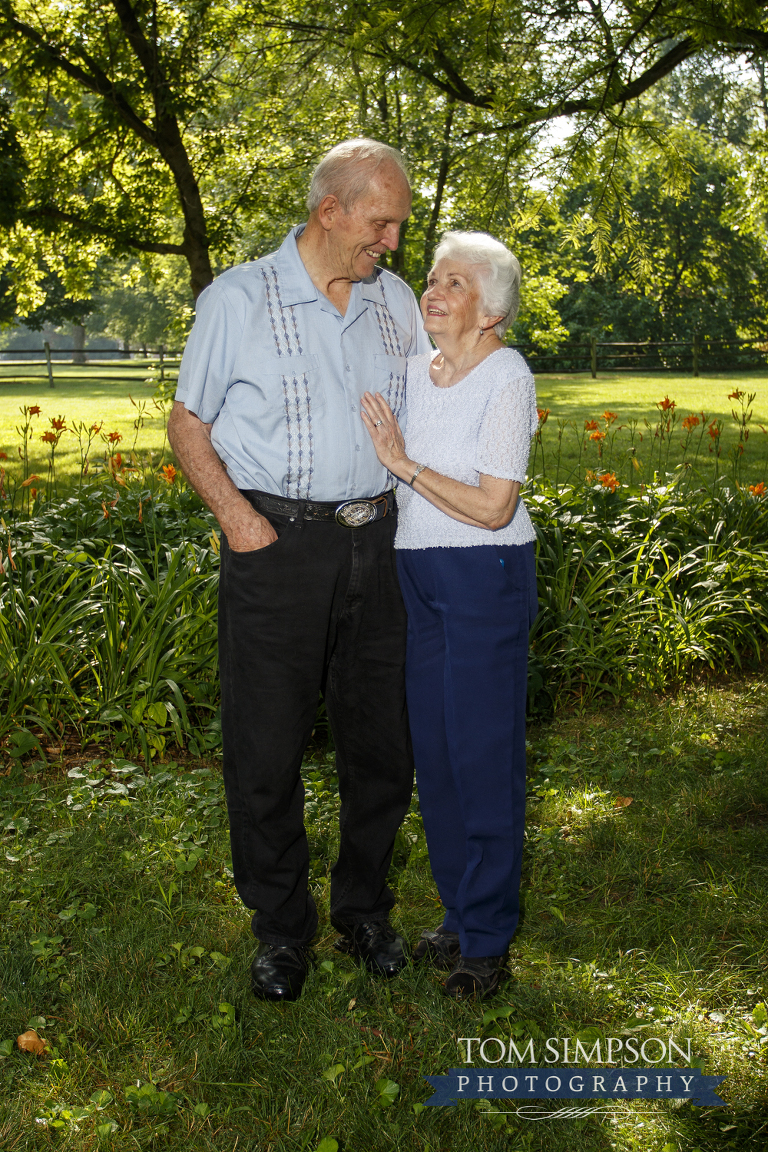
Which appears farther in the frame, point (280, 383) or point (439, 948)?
point (439, 948)

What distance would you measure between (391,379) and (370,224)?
0.40 meters

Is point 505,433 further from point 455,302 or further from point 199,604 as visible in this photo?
point 199,604

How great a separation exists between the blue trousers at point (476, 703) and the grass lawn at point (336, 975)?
0.31 m

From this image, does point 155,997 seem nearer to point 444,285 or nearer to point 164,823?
point 164,823

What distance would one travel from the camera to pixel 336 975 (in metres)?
2.65

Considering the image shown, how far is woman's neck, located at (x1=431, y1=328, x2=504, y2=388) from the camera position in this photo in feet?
7.79

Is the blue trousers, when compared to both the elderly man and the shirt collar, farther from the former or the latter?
the shirt collar

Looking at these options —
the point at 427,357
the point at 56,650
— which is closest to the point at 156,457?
the point at 56,650

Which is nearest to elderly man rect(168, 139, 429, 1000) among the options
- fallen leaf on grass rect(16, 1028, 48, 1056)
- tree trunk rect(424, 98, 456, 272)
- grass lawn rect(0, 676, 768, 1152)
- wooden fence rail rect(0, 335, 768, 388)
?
grass lawn rect(0, 676, 768, 1152)

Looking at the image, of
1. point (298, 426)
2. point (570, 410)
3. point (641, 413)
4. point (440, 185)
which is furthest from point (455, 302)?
point (570, 410)

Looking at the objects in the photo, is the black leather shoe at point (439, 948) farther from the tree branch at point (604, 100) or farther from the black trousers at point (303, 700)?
the tree branch at point (604, 100)

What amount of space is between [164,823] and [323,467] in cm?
162

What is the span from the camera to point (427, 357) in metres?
2.56

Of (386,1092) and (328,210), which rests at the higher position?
(328,210)
